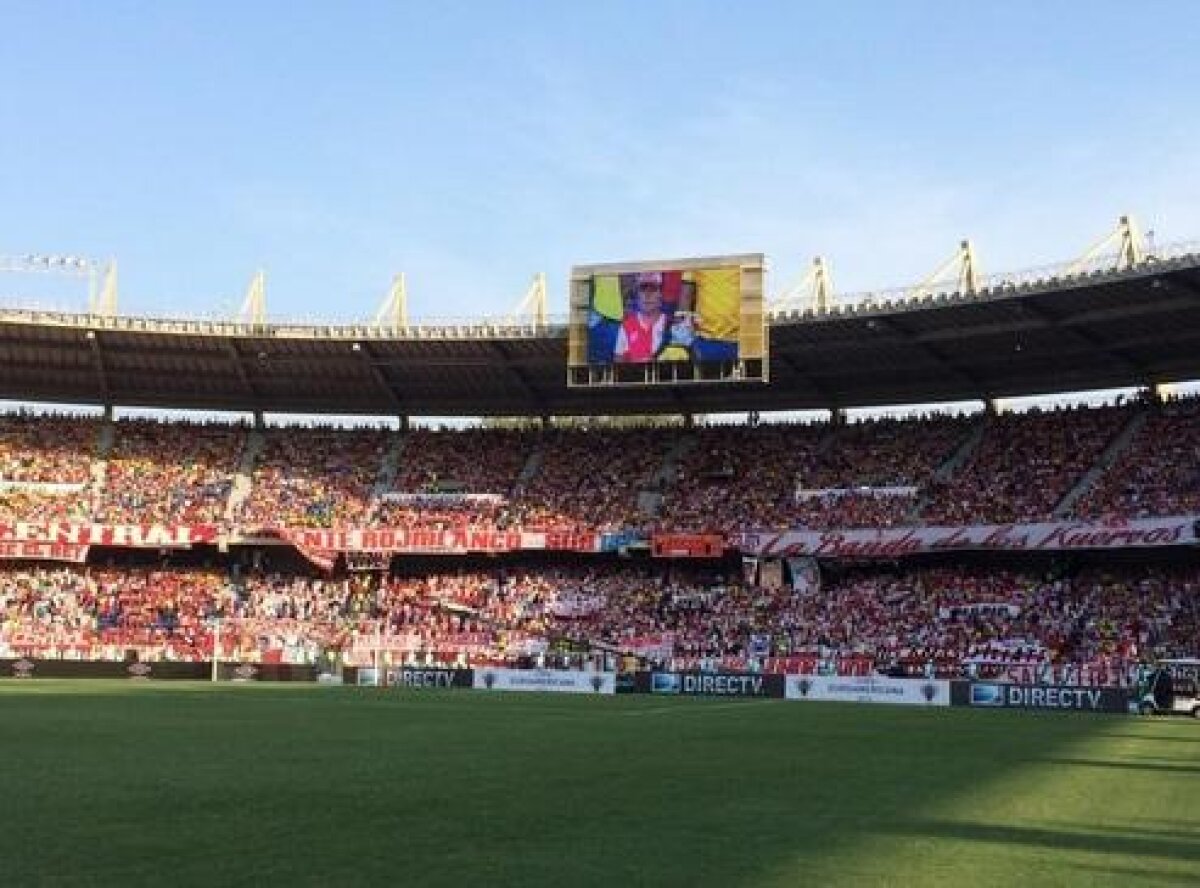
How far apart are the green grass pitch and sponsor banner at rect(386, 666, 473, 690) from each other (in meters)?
23.2

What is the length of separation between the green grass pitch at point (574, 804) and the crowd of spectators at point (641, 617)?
21.2 meters

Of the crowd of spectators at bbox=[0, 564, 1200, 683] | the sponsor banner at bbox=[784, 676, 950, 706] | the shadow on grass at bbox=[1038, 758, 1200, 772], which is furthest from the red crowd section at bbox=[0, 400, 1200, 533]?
the shadow on grass at bbox=[1038, 758, 1200, 772]

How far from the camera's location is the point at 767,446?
67.5 metres

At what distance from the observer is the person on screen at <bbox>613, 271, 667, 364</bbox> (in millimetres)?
55469

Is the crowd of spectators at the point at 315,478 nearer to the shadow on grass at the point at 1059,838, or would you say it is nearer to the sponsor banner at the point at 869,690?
the sponsor banner at the point at 869,690

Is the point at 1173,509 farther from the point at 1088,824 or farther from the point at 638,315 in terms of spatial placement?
the point at 1088,824

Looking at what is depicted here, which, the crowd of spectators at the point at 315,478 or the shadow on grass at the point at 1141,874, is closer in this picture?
the shadow on grass at the point at 1141,874

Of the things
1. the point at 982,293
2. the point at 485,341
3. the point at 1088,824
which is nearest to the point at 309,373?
the point at 485,341

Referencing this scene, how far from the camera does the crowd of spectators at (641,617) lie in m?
49.6

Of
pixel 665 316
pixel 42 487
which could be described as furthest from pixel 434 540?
pixel 42 487

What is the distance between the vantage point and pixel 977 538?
54.5 metres

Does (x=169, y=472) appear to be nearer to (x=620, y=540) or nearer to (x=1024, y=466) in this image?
(x=620, y=540)

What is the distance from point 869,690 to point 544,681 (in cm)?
1254

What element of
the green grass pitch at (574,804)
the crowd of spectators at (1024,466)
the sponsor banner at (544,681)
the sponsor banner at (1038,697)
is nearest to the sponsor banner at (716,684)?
the sponsor banner at (544,681)
